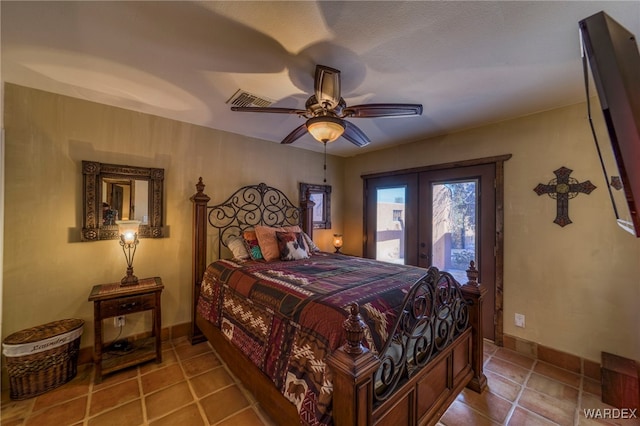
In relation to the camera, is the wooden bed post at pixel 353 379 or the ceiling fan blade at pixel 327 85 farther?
the ceiling fan blade at pixel 327 85

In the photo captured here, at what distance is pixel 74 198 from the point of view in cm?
238

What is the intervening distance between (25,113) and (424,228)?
4.42 metres

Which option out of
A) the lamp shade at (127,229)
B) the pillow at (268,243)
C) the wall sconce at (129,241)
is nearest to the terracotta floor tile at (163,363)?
the wall sconce at (129,241)

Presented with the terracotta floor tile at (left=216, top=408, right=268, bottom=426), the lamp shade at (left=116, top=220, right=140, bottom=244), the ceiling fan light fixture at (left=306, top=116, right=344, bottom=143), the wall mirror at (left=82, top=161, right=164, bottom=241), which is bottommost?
the terracotta floor tile at (left=216, top=408, right=268, bottom=426)

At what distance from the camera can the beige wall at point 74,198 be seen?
214cm

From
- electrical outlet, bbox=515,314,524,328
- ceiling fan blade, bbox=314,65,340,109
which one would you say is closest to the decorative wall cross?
electrical outlet, bbox=515,314,524,328

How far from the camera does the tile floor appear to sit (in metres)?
1.78

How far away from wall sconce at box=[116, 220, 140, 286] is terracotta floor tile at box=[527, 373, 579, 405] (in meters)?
3.79

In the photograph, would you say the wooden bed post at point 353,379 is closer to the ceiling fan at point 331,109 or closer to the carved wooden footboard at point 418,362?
the carved wooden footboard at point 418,362

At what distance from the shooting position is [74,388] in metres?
2.08

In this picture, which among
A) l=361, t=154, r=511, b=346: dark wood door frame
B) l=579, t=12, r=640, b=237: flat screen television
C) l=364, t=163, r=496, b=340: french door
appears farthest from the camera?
l=364, t=163, r=496, b=340: french door

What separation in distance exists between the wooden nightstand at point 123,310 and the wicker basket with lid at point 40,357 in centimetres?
22

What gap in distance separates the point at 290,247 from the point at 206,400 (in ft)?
5.09

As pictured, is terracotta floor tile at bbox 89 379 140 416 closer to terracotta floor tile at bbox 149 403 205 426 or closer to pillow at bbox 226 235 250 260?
terracotta floor tile at bbox 149 403 205 426
